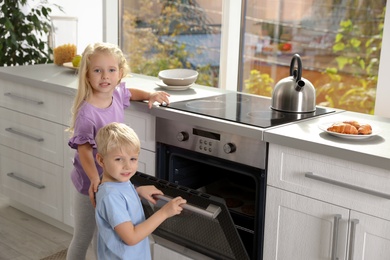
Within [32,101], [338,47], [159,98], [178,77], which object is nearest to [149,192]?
[159,98]

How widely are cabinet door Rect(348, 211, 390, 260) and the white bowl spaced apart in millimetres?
1152

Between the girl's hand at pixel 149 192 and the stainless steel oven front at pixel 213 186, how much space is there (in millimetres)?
22

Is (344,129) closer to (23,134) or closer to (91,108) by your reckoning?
(91,108)

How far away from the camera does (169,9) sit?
12.4 ft

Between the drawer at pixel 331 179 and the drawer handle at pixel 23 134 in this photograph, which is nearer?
the drawer at pixel 331 179

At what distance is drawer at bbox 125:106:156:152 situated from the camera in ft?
8.53

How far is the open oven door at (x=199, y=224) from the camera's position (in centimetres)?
188

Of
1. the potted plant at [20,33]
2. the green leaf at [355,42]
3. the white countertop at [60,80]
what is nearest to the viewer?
the white countertop at [60,80]

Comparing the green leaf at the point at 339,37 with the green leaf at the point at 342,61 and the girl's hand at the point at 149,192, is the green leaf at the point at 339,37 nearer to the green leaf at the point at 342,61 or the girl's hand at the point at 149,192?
the green leaf at the point at 342,61

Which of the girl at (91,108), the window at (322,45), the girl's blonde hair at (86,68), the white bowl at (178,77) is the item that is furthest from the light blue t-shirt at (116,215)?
the window at (322,45)

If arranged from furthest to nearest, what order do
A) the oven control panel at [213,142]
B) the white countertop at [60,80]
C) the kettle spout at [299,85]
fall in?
the white countertop at [60,80] < the kettle spout at [299,85] < the oven control panel at [213,142]

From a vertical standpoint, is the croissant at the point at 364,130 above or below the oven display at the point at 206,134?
above

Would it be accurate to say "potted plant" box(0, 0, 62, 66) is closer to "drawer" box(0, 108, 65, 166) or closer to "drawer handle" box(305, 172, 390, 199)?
"drawer" box(0, 108, 65, 166)

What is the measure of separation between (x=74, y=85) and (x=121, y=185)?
1.18m
